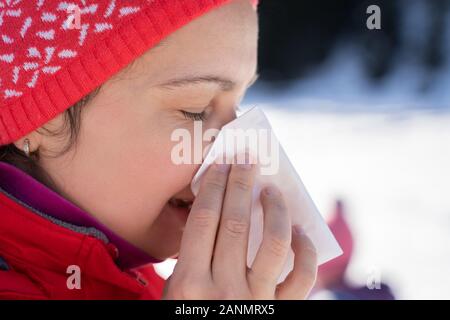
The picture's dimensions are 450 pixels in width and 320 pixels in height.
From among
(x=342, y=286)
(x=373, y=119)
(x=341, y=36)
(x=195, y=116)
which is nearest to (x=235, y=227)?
(x=195, y=116)

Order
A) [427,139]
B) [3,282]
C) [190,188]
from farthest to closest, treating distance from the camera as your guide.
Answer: [427,139]
[190,188]
[3,282]

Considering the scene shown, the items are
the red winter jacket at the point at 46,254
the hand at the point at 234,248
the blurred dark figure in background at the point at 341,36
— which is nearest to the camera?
the hand at the point at 234,248

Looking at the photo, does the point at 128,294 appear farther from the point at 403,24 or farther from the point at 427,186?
the point at 403,24

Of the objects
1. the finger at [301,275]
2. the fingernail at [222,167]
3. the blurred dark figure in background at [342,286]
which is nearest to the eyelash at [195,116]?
the fingernail at [222,167]

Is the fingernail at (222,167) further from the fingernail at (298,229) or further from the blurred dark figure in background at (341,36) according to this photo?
the blurred dark figure in background at (341,36)

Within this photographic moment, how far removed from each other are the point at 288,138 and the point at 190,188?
2236mm

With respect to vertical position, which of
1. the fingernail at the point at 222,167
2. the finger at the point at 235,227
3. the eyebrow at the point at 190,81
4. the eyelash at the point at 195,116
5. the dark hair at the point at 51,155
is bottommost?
the finger at the point at 235,227

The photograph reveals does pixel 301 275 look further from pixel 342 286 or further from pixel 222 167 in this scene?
pixel 342 286

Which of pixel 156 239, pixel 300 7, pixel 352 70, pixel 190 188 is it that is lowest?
pixel 156 239

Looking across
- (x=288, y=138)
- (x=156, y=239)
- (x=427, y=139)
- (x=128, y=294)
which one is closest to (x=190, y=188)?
(x=156, y=239)

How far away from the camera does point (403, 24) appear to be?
4418mm

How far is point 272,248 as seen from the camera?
1159 millimetres

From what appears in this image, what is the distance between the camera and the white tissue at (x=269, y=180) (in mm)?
1253

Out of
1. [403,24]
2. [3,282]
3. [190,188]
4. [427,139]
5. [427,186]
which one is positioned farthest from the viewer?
[403,24]
